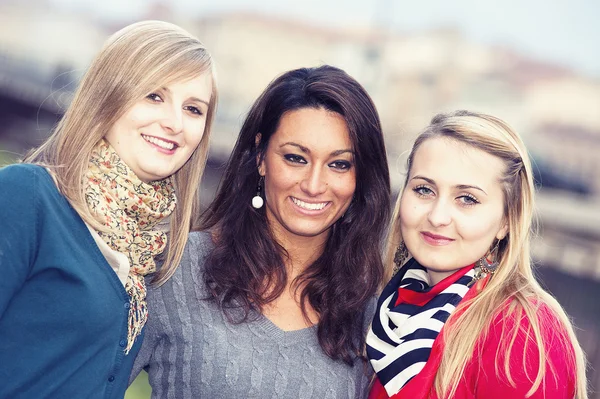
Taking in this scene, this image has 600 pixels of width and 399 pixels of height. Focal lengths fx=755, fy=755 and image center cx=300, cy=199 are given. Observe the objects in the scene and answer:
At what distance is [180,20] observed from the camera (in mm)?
63531

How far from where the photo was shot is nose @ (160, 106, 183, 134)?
2641 millimetres

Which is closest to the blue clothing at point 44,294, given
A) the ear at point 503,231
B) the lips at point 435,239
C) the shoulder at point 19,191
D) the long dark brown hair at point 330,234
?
the shoulder at point 19,191

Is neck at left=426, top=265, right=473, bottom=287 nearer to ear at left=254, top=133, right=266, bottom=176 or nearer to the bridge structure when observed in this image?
the bridge structure

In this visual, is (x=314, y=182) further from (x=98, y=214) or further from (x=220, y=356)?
(x=98, y=214)

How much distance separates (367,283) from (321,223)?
361 mm

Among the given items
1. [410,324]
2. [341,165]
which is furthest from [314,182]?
[410,324]

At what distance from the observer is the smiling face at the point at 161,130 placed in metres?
2.59

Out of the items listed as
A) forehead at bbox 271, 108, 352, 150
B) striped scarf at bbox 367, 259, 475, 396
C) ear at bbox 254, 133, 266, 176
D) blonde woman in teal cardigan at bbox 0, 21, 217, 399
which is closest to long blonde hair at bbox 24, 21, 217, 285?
blonde woman in teal cardigan at bbox 0, 21, 217, 399

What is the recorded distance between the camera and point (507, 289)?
2.73 meters

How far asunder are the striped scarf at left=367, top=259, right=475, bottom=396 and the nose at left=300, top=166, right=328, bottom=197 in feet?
1.67

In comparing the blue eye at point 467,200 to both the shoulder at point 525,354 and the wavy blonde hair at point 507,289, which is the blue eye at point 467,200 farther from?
the shoulder at point 525,354

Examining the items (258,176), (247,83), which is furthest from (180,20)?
(258,176)

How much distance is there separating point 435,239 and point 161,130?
108cm

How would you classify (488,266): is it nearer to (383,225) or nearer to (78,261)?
(383,225)
